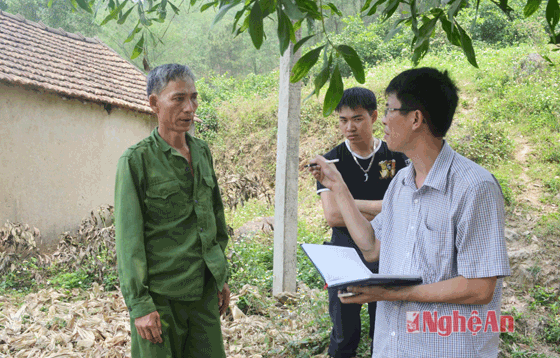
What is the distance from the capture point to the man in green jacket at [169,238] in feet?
6.97

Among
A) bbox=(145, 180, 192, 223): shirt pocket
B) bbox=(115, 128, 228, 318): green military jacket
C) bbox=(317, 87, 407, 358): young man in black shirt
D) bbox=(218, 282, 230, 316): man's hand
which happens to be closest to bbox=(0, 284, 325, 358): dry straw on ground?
bbox=(317, 87, 407, 358): young man in black shirt

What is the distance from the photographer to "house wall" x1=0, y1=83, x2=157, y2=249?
7809mm

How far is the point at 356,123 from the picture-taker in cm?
294

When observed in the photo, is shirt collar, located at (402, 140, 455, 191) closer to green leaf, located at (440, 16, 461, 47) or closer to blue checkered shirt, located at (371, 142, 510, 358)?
blue checkered shirt, located at (371, 142, 510, 358)

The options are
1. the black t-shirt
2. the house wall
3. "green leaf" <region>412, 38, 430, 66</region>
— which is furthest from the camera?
the house wall

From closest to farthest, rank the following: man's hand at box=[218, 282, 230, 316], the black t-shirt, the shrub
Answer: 1. man's hand at box=[218, 282, 230, 316]
2. the black t-shirt
3. the shrub

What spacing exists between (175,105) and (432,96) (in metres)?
1.27

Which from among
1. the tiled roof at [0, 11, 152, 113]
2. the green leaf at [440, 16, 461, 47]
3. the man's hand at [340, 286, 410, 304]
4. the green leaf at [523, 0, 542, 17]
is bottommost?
the man's hand at [340, 286, 410, 304]

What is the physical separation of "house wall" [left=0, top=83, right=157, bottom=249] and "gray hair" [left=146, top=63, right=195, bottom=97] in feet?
21.5

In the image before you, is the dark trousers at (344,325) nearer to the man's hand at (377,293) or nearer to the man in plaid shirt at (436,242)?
the man in plaid shirt at (436,242)

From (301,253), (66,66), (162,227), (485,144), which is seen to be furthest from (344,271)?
(66,66)

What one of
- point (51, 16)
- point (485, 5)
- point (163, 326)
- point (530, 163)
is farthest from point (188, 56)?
point (163, 326)

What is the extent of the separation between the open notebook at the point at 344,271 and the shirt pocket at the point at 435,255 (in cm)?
5

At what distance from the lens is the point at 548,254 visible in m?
5.60
